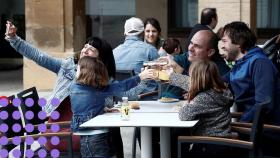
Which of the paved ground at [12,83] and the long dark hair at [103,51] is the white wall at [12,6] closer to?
the paved ground at [12,83]

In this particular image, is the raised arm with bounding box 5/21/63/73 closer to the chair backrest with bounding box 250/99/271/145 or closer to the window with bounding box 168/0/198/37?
the chair backrest with bounding box 250/99/271/145

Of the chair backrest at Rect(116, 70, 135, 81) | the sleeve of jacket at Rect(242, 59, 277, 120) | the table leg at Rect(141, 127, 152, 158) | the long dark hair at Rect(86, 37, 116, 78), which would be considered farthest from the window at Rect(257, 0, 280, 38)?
the table leg at Rect(141, 127, 152, 158)

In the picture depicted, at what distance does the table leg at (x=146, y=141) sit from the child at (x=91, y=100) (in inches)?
10.2

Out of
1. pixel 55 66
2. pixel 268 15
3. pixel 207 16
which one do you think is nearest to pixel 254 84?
pixel 55 66

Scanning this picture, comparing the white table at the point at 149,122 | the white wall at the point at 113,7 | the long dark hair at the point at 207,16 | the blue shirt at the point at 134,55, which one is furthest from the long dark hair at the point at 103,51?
the white wall at the point at 113,7

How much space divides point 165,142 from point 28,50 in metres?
1.49

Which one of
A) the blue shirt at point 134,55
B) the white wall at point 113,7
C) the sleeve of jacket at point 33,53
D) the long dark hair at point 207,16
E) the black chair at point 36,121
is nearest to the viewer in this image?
the black chair at point 36,121

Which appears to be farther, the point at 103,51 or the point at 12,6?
the point at 12,6

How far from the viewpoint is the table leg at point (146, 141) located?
5.46 metres

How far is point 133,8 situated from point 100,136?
31.3 ft

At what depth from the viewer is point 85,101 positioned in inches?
217

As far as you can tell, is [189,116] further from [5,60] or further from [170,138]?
[5,60]

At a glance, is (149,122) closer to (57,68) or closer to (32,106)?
(32,106)

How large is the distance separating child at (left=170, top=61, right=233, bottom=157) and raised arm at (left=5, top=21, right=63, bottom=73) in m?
1.53
